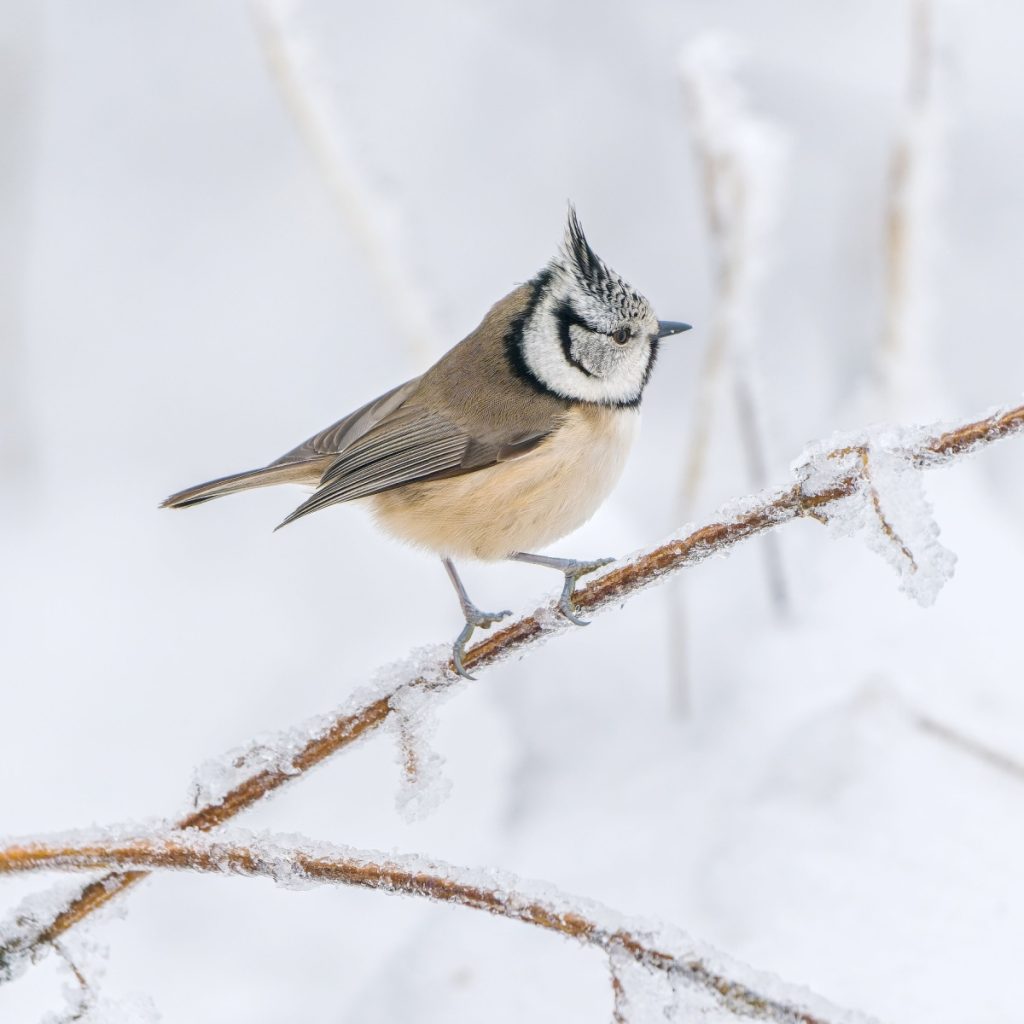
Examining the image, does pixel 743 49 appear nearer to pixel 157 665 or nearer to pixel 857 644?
pixel 857 644

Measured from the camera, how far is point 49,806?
2098 mm

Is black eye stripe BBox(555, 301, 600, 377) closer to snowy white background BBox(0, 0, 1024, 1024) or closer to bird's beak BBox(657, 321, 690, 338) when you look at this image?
bird's beak BBox(657, 321, 690, 338)

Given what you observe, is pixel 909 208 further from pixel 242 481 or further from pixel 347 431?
pixel 242 481

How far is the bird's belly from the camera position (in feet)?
6.11

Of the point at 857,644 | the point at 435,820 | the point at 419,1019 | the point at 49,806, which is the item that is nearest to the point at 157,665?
the point at 49,806

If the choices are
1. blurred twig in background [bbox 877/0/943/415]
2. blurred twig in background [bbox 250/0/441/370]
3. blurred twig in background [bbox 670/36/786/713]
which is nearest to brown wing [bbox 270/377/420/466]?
blurred twig in background [bbox 250/0/441/370]

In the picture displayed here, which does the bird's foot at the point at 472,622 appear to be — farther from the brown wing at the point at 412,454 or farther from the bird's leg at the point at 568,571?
the brown wing at the point at 412,454

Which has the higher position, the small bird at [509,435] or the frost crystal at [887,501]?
the small bird at [509,435]

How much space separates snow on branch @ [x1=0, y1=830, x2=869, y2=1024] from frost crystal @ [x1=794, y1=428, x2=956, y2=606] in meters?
0.30

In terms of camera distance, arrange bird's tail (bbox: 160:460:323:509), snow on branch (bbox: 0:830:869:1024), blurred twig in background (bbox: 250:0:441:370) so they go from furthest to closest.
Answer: blurred twig in background (bbox: 250:0:441:370)
bird's tail (bbox: 160:460:323:509)
snow on branch (bbox: 0:830:869:1024)

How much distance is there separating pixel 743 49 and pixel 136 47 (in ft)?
4.53

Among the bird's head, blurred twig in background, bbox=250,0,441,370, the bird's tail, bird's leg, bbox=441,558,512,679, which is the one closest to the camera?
bird's leg, bbox=441,558,512,679

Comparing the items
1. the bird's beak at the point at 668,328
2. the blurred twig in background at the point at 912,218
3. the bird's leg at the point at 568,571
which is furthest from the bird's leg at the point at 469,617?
the blurred twig in background at the point at 912,218

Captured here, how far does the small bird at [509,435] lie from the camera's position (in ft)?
6.14
